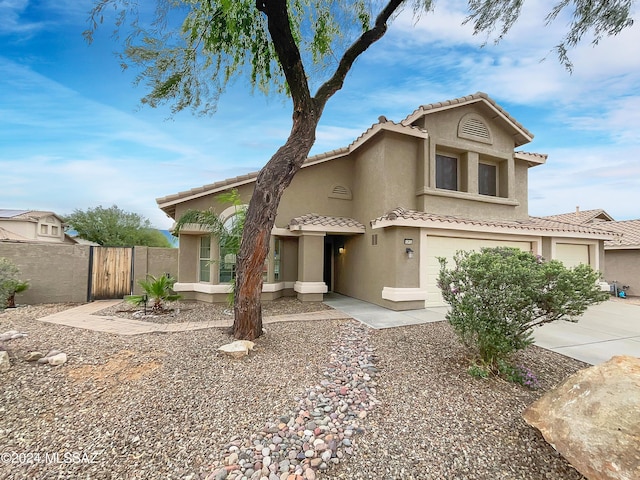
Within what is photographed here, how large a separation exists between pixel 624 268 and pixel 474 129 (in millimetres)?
12591

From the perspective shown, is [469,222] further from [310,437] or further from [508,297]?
[310,437]

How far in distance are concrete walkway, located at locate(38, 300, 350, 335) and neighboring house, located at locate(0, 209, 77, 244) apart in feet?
73.7

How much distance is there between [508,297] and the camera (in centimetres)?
405

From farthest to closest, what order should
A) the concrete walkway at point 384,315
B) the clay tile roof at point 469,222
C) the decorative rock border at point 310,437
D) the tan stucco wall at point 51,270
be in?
the tan stucco wall at point 51,270
the clay tile roof at point 469,222
the concrete walkway at point 384,315
the decorative rock border at point 310,437

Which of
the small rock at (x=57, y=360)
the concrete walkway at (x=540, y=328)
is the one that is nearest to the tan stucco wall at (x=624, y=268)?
the concrete walkway at (x=540, y=328)

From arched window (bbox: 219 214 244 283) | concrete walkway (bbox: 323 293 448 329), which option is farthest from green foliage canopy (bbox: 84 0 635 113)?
concrete walkway (bbox: 323 293 448 329)

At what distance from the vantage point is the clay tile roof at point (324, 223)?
1053 centimetres

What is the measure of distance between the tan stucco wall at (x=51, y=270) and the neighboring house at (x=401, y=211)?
3.99m

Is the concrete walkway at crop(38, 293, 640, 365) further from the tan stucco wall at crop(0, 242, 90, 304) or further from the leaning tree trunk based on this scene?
the leaning tree trunk

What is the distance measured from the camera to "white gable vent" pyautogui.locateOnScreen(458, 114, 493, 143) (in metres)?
11.1

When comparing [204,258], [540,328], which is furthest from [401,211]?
[204,258]

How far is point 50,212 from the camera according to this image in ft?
91.5

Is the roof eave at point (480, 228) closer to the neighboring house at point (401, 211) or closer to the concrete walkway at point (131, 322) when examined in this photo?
the neighboring house at point (401, 211)

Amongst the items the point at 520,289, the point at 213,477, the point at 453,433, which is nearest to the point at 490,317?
the point at 520,289
